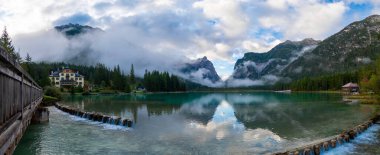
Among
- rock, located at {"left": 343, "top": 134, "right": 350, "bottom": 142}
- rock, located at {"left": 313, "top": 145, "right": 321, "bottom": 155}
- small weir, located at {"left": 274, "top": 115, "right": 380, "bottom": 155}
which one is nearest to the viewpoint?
small weir, located at {"left": 274, "top": 115, "right": 380, "bottom": 155}

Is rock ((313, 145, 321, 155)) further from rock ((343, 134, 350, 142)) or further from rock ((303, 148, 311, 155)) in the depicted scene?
rock ((343, 134, 350, 142))

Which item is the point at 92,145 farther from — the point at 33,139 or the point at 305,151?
the point at 305,151

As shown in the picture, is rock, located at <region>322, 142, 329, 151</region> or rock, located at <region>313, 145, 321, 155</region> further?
rock, located at <region>322, 142, 329, 151</region>

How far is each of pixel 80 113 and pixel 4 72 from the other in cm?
4855

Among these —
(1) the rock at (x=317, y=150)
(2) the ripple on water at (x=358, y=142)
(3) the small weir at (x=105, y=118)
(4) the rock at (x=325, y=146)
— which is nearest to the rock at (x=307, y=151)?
(1) the rock at (x=317, y=150)

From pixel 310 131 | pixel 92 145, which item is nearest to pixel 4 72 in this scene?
pixel 92 145

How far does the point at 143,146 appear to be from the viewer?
32.7m


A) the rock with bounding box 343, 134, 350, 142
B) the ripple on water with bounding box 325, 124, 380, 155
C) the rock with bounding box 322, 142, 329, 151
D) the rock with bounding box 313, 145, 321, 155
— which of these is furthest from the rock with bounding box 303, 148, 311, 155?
the rock with bounding box 343, 134, 350, 142

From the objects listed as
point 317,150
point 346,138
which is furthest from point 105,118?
point 346,138

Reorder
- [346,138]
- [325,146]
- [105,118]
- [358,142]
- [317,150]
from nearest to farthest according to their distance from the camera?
[317,150], [325,146], [346,138], [358,142], [105,118]

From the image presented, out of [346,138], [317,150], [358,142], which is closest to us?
[317,150]

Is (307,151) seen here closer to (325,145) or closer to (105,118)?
(325,145)

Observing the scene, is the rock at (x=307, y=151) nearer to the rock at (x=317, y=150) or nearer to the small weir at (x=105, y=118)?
the rock at (x=317, y=150)

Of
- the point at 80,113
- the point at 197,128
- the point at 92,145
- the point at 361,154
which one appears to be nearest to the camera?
the point at 361,154
